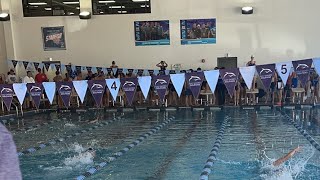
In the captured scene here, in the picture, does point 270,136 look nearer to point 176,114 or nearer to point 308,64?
point 308,64

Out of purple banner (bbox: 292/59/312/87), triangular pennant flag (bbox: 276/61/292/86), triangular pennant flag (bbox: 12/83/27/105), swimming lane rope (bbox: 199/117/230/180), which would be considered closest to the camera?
A: swimming lane rope (bbox: 199/117/230/180)

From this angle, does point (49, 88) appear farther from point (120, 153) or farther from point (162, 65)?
point (162, 65)

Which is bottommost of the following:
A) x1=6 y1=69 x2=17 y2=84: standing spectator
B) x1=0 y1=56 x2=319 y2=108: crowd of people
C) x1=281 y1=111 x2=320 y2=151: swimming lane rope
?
x1=281 y1=111 x2=320 y2=151: swimming lane rope

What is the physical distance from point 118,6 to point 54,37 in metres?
2.58

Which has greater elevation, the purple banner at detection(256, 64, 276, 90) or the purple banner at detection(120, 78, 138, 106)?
the purple banner at detection(256, 64, 276, 90)

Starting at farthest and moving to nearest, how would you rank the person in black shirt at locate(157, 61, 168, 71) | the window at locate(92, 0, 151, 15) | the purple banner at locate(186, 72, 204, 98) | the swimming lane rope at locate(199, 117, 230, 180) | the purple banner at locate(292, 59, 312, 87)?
the window at locate(92, 0, 151, 15)
the person in black shirt at locate(157, 61, 168, 71)
the purple banner at locate(186, 72, 204, 98)
the purple banner at locate(292, 59, 312, 87)
the swimming lane rope at locate(199, 117, 230, 180)

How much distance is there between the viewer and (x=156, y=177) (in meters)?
4.79

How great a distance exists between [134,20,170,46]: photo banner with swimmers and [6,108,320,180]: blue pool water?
3889 mm

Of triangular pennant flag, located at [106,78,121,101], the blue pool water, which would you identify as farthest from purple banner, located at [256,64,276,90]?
triangular pennant flag, located at [106,78,121,101]

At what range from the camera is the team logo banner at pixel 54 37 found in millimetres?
13266

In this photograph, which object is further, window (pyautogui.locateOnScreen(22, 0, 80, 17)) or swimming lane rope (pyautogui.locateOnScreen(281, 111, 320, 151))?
window (pyautogui.locateOnScreen(22, 0, 80, 17))

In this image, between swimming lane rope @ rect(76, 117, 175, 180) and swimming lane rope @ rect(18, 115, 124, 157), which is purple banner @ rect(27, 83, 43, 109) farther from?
swimming lane rope @ rect(76, 117, 175, 180)

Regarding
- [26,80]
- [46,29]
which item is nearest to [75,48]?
[46,29]

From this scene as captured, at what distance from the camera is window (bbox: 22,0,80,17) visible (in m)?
13.2
